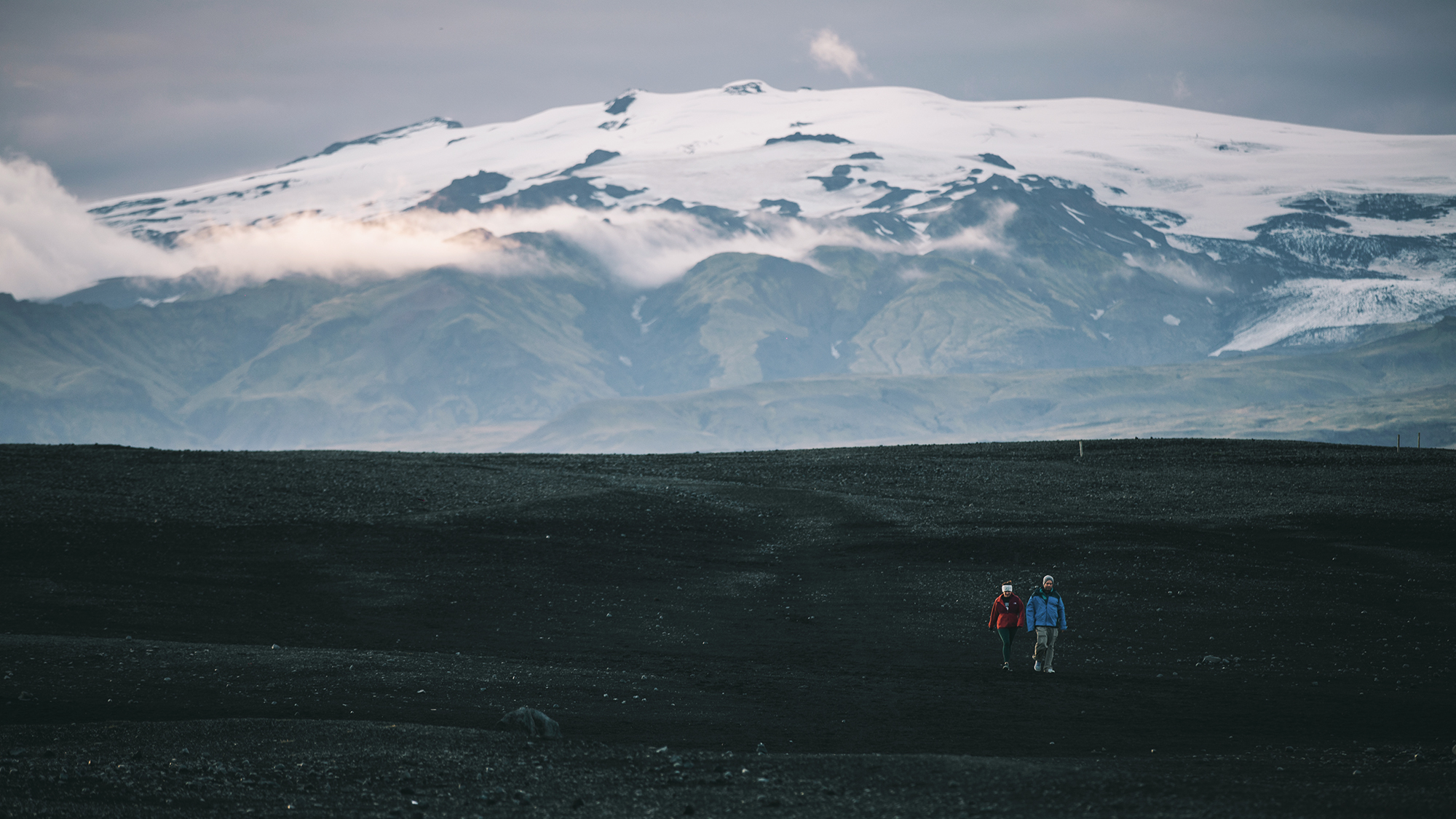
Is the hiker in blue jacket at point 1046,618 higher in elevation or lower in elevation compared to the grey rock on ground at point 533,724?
higher

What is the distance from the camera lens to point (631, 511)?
139 ft

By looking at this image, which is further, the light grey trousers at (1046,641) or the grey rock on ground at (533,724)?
the light grey trousers at (1046,641)

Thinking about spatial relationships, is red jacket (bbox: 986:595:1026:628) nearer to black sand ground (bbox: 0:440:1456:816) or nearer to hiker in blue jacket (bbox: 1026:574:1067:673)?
hiker in blue jacket (bbox: 1026:574:1067:673)

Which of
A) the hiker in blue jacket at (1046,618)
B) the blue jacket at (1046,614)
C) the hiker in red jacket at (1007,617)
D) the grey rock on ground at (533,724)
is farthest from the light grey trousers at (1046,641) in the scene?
the grey rock on ground at (533,724)

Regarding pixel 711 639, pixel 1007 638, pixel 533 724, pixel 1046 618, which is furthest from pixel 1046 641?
pixel 533 724

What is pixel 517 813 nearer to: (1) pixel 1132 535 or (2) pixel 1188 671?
(2) pixel 1188 671

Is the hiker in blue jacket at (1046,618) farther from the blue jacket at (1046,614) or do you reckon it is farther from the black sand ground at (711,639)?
the black sand ground at (711,639)

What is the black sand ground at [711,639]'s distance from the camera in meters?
15.4

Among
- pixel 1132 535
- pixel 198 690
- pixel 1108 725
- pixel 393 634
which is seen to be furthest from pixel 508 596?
pixel 1132 535

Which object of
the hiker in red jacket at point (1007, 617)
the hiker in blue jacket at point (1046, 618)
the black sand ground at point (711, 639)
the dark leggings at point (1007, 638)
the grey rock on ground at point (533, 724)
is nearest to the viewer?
the black sand ground at point (711, 639)

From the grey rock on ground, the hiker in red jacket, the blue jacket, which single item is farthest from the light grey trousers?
the grey rock on ground

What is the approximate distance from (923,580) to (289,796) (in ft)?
69.8

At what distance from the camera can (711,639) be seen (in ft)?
88.6

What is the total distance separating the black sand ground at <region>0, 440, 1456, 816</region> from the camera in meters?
15.4
